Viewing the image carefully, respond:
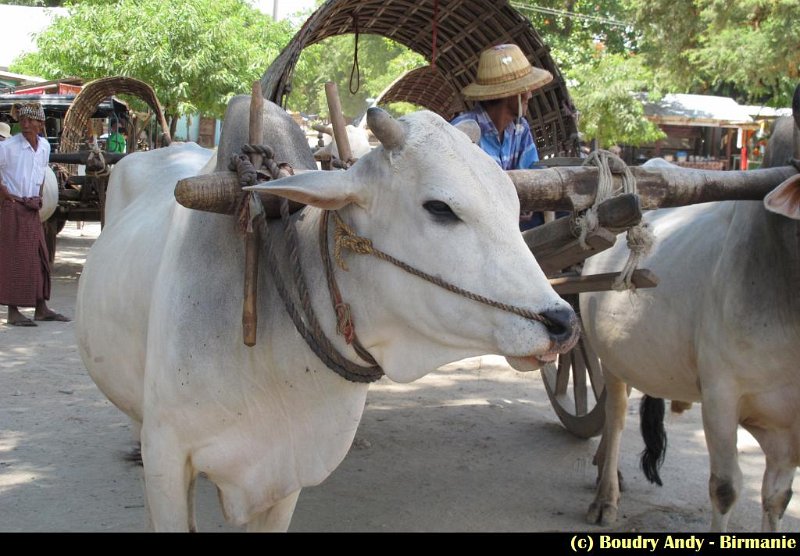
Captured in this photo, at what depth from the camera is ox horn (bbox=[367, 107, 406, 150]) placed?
204 centimetres

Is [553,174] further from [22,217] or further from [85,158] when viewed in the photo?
[85,158]

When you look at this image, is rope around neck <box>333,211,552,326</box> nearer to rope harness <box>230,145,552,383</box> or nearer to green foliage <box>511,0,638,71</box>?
rope harness <box>230,145,552,383</box>

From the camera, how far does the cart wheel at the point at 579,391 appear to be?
16.2 feet

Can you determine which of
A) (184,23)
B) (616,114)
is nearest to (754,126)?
(616,114)

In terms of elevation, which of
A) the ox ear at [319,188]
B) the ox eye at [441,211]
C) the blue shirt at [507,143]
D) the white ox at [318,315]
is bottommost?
the white ox at [318,315]

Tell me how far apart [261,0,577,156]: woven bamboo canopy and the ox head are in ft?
6.46

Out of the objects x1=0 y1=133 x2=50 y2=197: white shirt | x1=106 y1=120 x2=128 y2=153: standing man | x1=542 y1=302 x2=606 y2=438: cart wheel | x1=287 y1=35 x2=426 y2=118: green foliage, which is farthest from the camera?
x1=287 y1=35 x2=426 y2=118: green foliage

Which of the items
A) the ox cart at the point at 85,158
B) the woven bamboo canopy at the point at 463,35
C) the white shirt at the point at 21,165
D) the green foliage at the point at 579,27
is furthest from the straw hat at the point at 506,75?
the green foliage at the point at 579,27

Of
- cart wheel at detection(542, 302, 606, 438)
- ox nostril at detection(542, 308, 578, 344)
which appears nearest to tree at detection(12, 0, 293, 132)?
cart wheel at detection(542, 302, 606, 438)

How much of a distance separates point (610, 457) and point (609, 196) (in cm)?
182

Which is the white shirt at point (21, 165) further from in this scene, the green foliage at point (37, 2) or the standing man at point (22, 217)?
the green foliage at point (37, 2)

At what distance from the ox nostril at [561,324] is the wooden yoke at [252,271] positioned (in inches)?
30.6

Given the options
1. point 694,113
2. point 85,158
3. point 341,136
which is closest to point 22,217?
point 85,158
